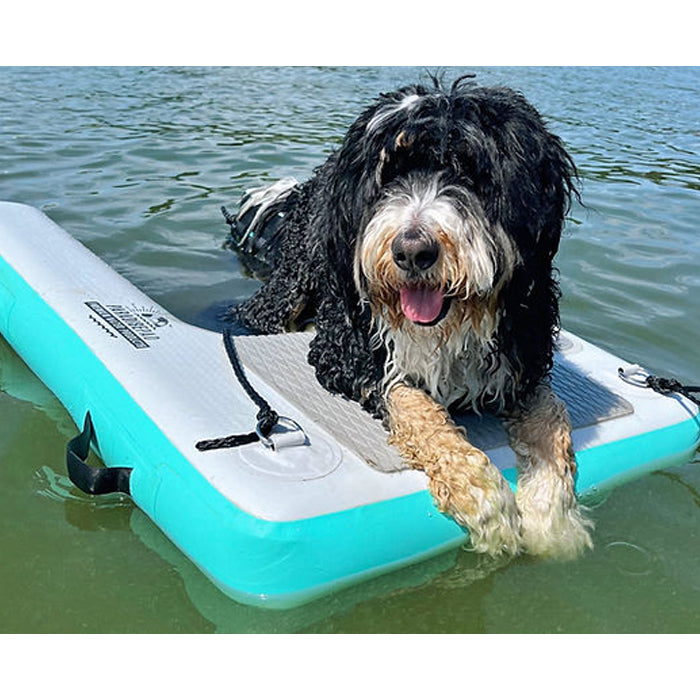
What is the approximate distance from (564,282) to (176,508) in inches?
151

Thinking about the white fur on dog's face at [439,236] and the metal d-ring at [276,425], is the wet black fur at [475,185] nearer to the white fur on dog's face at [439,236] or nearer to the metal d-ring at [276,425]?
the white fur on dog's face at [439,236]

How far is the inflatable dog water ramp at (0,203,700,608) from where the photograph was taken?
288cm

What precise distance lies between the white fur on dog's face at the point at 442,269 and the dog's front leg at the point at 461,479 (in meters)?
0.25

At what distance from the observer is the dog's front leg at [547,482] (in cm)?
317

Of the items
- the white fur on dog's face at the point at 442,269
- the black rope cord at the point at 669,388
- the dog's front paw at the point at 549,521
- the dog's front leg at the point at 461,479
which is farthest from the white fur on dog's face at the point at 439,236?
the black rope cord at the point at 669,388

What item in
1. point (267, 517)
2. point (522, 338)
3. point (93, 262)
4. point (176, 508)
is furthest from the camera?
point (93, 262)

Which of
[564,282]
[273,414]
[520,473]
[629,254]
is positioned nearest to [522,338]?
[520,473]

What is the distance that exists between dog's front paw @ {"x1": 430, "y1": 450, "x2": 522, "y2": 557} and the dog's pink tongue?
0.53 meters

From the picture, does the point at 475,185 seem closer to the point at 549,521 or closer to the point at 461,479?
the point at 461,479

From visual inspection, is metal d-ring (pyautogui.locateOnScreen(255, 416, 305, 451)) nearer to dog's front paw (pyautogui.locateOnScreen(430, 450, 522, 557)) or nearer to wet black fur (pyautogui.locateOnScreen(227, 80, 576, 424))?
wet black fur (pyautogui.locateOnScreen(227, 80, 576, 424))

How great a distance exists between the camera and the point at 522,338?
3262 millimetres

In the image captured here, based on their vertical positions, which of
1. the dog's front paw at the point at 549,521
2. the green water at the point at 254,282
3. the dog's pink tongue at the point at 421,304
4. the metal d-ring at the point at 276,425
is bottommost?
the green water at the point at 254,282

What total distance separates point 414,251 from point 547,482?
107 cm

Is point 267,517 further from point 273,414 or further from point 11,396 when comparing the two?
point 11,396
